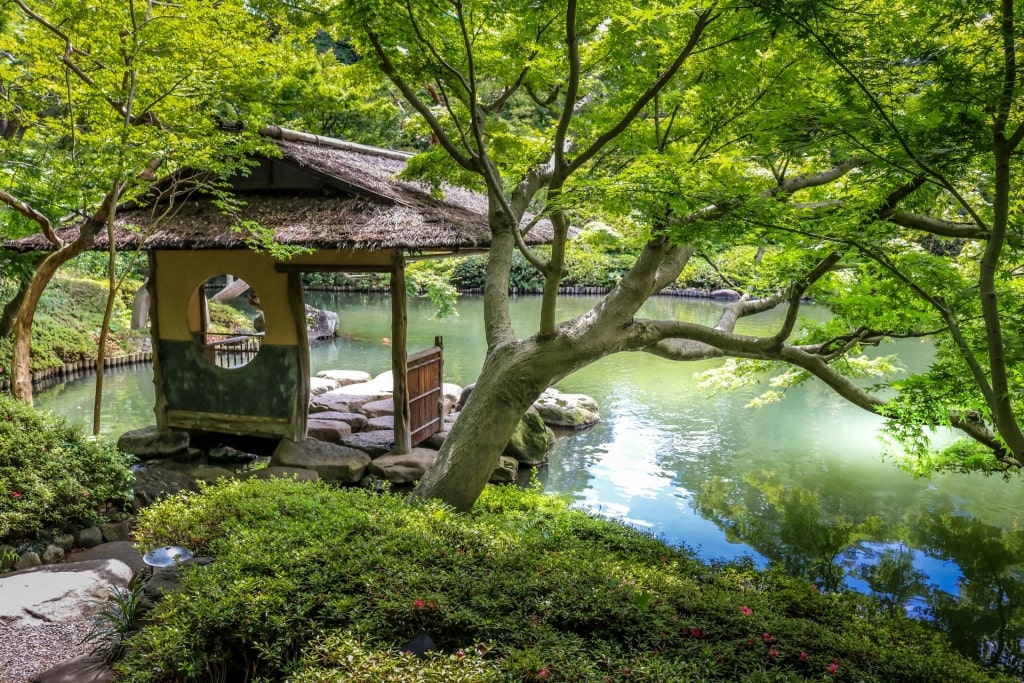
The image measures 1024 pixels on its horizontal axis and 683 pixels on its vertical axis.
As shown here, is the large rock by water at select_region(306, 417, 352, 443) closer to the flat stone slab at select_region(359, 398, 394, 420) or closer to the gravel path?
the flat stone slab at select_region(359, 398, 394, 420)

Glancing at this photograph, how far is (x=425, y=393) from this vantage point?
8.22 metres

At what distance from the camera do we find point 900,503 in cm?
820

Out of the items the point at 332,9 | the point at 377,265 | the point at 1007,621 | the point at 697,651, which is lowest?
the point at 1007,621

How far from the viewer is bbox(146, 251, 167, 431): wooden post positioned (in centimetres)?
779

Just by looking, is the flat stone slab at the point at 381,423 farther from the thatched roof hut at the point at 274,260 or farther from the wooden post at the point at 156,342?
the wooden post at the point at 156,342

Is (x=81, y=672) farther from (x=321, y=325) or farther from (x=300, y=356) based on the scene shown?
(x=321, y=325)

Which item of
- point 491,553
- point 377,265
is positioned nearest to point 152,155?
point 377,265

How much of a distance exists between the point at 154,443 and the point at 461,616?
6112 millimetres

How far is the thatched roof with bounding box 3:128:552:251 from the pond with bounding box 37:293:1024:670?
3623 mm

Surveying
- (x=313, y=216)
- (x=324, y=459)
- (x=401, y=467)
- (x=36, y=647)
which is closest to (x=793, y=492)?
(x=401, y=467)

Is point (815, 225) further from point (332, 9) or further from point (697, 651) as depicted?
point (332, 9)

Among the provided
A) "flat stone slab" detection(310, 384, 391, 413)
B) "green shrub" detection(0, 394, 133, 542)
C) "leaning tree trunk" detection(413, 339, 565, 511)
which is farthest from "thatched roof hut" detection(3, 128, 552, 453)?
"flat stone slab" detection(310, 384, 391, 413)

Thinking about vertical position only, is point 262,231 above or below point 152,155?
below

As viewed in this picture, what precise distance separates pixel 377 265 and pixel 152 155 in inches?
91.5
